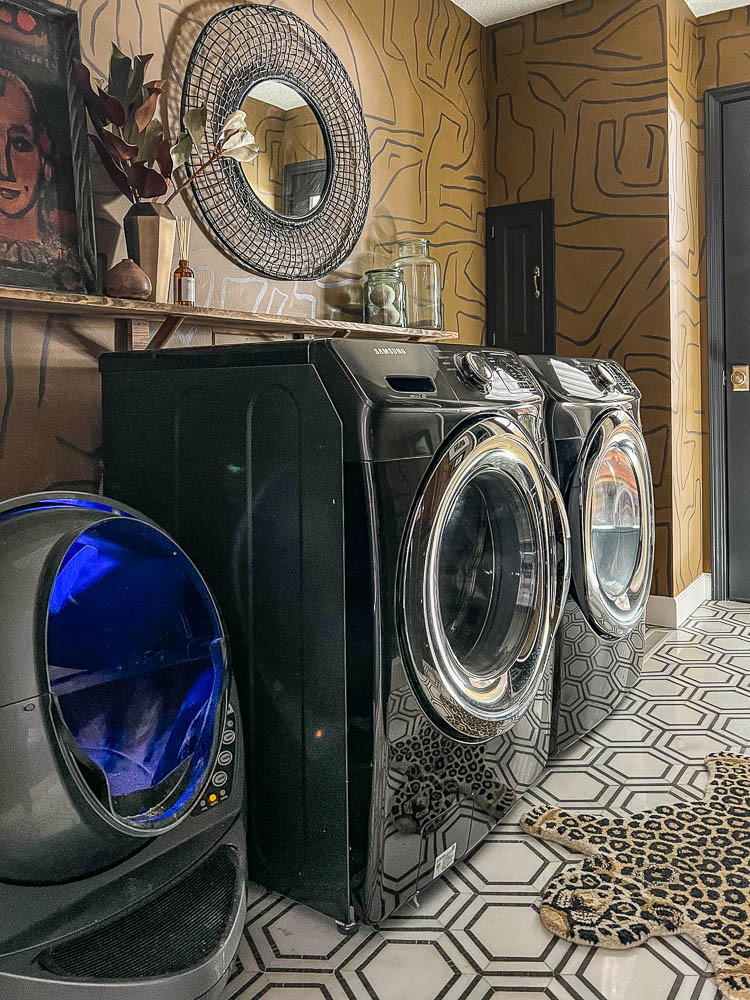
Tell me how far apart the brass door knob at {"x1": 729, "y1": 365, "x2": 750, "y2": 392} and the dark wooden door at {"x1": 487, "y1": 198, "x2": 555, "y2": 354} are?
867mm

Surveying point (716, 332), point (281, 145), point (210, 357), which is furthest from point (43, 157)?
point (716, 332)

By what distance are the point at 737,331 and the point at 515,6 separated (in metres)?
1.72

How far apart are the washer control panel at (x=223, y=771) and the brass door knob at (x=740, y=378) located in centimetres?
316

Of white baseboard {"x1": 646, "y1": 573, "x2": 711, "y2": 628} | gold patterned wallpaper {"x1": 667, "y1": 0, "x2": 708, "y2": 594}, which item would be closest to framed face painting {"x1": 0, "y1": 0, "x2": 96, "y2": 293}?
gold patterned wallpaper {"x1": 667, "y1": 0, "x2": 708, "y2": 594}

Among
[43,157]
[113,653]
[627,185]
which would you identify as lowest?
[113,653]

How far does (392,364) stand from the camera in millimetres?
1529

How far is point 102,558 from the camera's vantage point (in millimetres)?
1360

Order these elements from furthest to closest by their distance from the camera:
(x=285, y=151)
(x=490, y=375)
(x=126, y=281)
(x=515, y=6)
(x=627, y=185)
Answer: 1. (x=515, y=6)
2. (x=627, y=185)
3. (x=285, y=151)
4. (x=126, y=281)
5. (x=490, y=375)

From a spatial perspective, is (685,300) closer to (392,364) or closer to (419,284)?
(419,284)

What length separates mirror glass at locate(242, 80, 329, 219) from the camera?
246cm

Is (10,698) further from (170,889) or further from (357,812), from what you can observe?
(357,812)

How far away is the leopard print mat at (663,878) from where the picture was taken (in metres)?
1.53

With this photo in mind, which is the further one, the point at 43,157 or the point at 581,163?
the point at 581,163

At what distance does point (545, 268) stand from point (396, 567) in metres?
2.62
